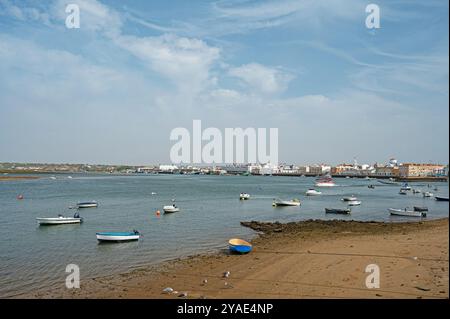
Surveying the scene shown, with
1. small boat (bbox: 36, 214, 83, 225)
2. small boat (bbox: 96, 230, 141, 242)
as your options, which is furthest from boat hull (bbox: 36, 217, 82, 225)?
small boat (bbox: 96, 230, 141, 242)

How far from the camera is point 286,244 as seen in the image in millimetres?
20875

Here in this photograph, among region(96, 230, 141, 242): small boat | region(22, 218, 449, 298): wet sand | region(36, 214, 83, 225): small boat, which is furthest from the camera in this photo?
region(36, 214, 83, 225): small boat

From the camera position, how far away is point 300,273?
45.1 ft

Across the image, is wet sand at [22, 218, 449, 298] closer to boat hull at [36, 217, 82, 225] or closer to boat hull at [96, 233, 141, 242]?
boat hull at [96, 233, 141, 242]

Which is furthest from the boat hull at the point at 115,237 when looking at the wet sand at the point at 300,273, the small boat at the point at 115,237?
the wet sand at the point at 300,273

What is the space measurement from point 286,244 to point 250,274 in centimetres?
705

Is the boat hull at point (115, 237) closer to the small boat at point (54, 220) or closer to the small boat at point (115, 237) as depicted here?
the small boat at point (115, 237)

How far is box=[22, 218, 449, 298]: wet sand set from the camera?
11328 mm

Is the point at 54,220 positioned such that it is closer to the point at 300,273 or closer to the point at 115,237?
the point at 115,237

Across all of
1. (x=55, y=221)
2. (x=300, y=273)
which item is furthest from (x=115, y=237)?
(x=300, y=273)

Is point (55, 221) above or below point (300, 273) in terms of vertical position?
below

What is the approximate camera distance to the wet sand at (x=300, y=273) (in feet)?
37.2
